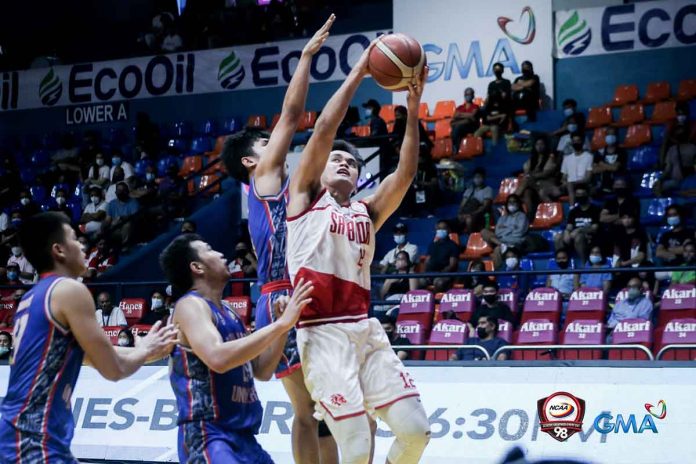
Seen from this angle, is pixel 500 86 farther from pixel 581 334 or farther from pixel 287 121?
pixel 287 121

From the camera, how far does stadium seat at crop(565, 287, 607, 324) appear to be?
1147cm

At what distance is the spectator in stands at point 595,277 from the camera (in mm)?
12211

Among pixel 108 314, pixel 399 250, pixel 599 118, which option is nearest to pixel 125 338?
pixel 108 314

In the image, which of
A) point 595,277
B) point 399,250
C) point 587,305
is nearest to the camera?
point 587,305

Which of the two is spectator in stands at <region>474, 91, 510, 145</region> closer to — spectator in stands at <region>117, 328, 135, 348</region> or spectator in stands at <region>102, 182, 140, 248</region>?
spectator in stands at <region>102, 182, 140, 248</region>

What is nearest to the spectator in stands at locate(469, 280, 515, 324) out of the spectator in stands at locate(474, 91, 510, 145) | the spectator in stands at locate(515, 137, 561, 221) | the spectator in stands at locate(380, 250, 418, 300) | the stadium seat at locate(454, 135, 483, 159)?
the spectator in stands at locate(380, 250, 418, 300)

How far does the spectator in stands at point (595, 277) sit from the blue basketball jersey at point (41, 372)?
27.9ft

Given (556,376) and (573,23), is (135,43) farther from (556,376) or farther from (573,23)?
(556,376)

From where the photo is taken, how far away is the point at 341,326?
16.8ft

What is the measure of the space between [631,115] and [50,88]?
1296 centimetres

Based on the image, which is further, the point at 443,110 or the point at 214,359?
the point at 443,110

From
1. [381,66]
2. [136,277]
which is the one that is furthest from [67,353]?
[136,277]

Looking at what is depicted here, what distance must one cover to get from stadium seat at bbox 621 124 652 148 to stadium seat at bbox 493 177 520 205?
71.9 inches

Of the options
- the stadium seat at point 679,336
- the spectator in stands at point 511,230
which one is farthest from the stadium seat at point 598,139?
the stadium seat at point 679,336
